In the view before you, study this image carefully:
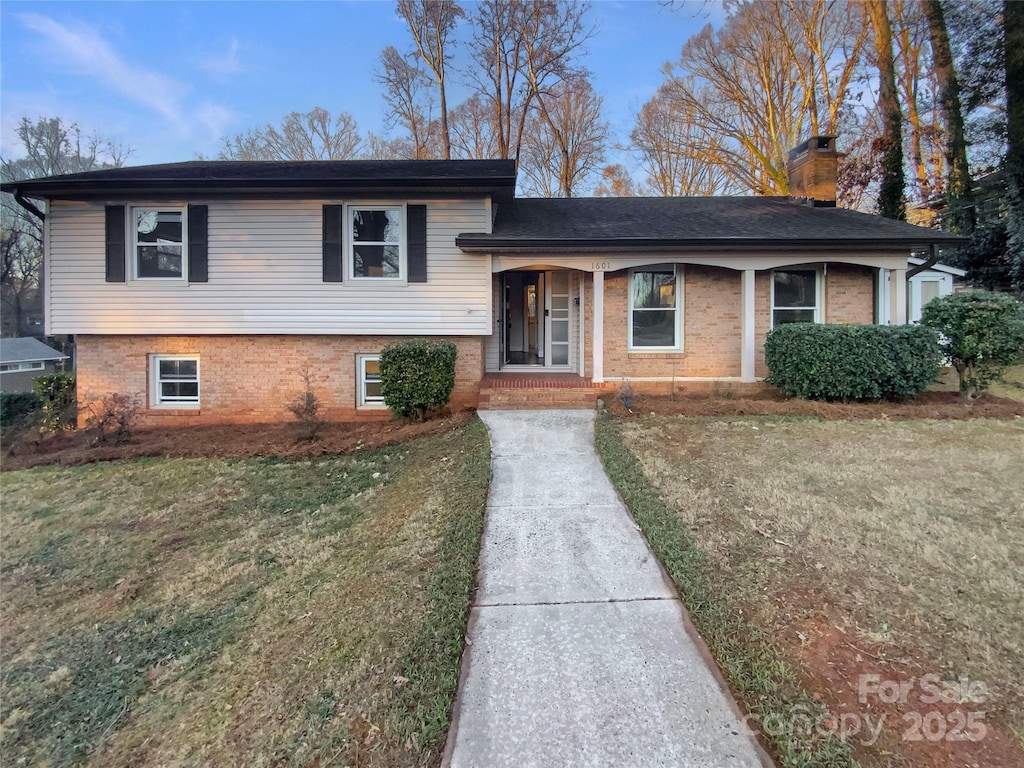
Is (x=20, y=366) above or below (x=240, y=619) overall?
above

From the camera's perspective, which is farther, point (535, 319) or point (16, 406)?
point (16, 406)

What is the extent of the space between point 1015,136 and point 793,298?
11.1 m

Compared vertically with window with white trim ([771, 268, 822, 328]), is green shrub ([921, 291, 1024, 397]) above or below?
below

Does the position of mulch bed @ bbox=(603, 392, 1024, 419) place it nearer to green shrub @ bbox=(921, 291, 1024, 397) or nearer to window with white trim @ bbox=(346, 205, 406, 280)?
green shrub @ bbox=(921, 291, 1024, 397)

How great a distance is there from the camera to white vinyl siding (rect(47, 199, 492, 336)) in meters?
9.12

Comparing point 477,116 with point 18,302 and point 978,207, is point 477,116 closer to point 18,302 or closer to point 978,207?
point 978,207

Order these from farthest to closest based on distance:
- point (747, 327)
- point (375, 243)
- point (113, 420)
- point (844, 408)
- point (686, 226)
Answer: point (686, 226), point (747, 327), point (375, 243), point (113, 420), point (844, 408)

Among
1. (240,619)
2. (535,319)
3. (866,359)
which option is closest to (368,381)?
(535,319)

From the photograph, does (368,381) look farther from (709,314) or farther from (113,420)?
(709,314)

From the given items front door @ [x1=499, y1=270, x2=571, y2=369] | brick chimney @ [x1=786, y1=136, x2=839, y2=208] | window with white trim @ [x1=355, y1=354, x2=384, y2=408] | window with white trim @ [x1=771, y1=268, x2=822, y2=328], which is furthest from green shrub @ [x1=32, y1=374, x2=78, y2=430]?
brick chimney @ [x1=786, y1=136, x2=839, y2=208]

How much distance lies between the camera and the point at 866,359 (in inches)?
307

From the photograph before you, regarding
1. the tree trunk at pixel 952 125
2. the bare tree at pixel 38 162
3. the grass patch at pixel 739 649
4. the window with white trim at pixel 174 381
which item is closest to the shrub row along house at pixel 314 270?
the window with white trim at pixel 174 381

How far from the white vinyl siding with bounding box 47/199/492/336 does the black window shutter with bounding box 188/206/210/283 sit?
96mm

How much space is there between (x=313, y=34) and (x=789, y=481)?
14309 millimetres
